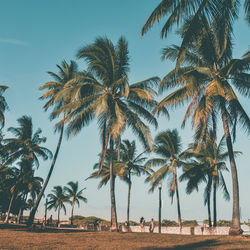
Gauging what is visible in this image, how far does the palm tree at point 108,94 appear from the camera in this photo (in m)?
17.2

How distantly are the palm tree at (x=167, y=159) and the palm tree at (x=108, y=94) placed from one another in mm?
11189

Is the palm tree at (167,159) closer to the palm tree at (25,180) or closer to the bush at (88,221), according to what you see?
the palm tree at (25,180)

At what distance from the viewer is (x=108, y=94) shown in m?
17.2

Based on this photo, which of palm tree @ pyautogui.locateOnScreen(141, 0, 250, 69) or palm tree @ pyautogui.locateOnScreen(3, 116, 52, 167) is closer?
palm tree @ pyautogui.locateOnScreen(141, 0, 250, 69)

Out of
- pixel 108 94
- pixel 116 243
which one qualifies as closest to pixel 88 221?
pixel 108 94

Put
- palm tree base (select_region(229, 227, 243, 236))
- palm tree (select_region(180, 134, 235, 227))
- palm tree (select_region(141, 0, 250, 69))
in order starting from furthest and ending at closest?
1. palm tree (select_region(180, 134, 235, 227))
2. palm tree base (select_region(229, 227, 243, 236))
3. palm tree (select_region(141, 0, 250, 69))

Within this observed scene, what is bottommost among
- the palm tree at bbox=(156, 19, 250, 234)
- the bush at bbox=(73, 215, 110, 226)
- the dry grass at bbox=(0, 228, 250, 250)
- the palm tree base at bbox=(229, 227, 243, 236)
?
the bush at bbox=(73, 215, 110, 226)

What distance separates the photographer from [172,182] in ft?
91.6

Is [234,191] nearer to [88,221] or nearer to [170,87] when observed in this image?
[170,87]

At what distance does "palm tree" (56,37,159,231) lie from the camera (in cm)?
1719

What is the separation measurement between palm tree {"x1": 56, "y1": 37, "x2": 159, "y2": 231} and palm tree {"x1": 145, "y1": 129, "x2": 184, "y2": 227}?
1119 cm

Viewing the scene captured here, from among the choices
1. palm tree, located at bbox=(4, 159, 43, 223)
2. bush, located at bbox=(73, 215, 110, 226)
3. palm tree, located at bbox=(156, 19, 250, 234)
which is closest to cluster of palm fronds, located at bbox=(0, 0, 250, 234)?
palm tree, located at bbox=(156, 19, 250, 234)

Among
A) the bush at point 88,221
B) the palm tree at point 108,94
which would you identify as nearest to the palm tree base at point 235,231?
the palm tree at point 108,94

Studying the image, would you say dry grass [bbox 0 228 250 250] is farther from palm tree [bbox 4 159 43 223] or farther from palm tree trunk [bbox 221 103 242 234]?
palm tree [bbox 4 159 43 223]
